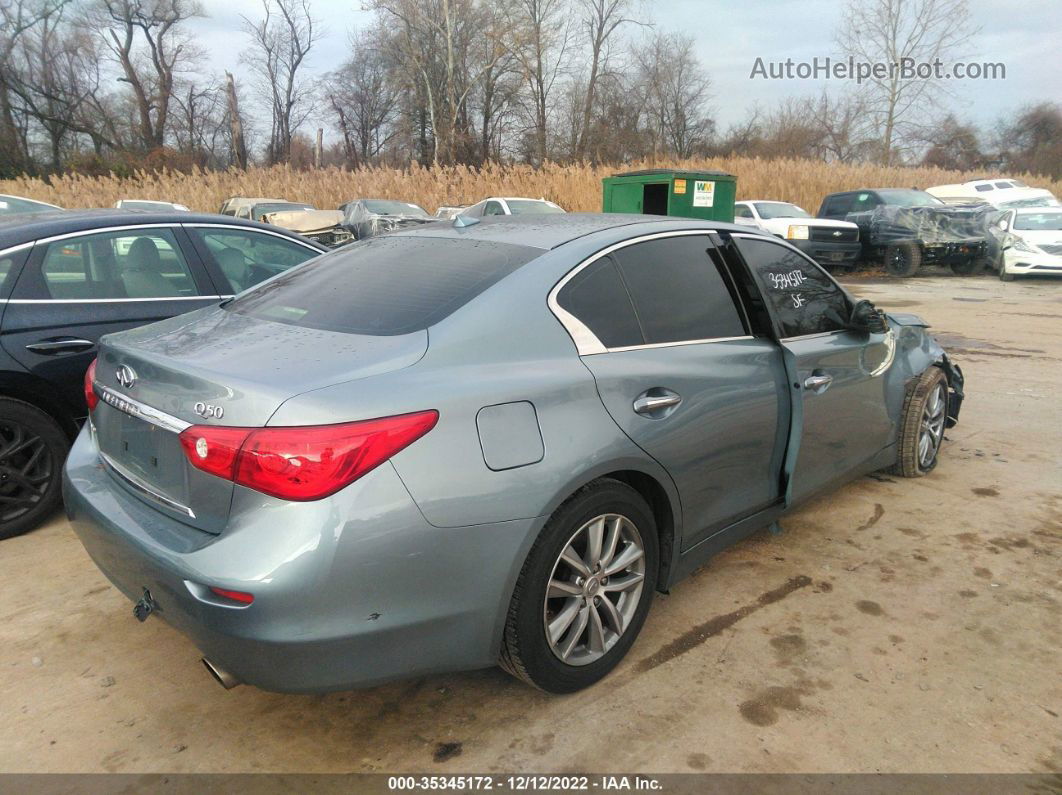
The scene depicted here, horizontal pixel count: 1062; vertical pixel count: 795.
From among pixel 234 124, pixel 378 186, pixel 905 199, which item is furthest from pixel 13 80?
pixel 905 199

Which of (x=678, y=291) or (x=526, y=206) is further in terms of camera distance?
(x=526, y=206)

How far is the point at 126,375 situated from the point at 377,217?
13.7 metres

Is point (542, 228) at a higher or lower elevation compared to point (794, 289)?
higher

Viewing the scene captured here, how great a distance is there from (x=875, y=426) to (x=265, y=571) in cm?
327

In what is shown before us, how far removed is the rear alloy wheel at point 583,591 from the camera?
2.35 meters

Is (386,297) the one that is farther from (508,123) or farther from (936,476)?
(508,123)

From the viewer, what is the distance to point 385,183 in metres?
24.4

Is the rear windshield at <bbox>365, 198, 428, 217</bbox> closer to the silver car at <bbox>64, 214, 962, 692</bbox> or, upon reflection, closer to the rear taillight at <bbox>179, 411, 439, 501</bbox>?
the silver car at <bbox>64, 214, 962, 692</bbox>

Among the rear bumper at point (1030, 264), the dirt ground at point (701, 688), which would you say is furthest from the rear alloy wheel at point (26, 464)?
the rear bumper at point (1030, 264)

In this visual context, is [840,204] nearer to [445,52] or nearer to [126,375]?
[126,375]

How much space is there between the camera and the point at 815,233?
16.8 metres

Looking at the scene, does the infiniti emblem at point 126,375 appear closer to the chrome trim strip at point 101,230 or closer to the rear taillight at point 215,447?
the rear taillight at point 215,447

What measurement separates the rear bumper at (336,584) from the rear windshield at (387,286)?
0.66 m

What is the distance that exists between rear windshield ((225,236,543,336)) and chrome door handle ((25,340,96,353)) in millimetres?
1225
